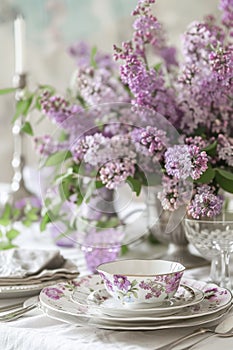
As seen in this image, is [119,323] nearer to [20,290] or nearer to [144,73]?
[20,290]

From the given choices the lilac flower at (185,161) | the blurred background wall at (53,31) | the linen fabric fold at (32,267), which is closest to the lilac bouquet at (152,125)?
the lilac flower at (185,161)

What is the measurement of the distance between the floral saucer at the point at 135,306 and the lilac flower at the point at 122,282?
27mm

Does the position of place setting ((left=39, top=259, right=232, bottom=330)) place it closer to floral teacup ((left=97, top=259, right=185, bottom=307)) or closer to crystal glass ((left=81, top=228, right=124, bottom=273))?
floral teacup ((left=97, top=259, right=185, bottom=307))

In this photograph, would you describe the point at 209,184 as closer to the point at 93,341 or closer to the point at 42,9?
the point at 93,341

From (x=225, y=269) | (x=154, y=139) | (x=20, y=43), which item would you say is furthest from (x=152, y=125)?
(x=20, y=43)

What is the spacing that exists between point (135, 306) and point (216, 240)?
0.26m

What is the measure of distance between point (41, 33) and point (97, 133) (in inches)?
87.0

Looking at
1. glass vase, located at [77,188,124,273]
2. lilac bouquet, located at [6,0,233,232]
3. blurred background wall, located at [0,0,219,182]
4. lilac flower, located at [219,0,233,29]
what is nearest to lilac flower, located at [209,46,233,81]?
lilac bouquet, located at [6,0,233,232]

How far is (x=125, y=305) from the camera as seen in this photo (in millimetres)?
977

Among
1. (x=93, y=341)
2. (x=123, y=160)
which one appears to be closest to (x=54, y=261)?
(x=123, y=160)

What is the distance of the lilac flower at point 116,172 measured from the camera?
1.23 metres

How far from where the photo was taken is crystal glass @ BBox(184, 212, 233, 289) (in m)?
1.16

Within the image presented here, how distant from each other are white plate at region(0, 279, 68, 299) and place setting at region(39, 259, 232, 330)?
0.26 ft

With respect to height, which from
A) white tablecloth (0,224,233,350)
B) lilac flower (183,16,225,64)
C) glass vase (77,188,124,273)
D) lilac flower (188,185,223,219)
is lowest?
white tablecloth (0,224,233,350)
